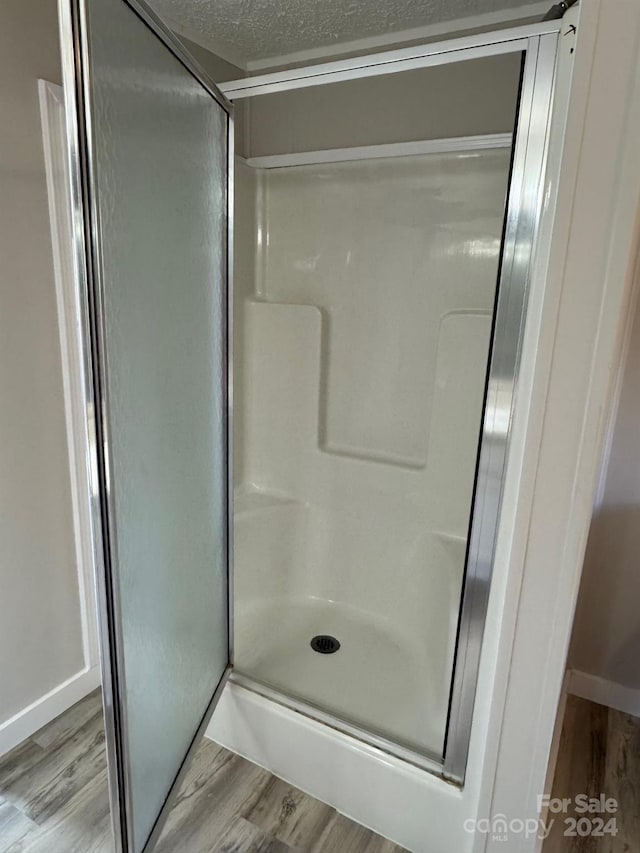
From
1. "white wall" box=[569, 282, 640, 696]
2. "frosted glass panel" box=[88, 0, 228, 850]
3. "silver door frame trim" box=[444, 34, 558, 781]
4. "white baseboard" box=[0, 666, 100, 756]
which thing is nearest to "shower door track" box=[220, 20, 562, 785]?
"silver door frame trim" box=[444, 34, 558, 781]

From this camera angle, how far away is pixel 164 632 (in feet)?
3.76

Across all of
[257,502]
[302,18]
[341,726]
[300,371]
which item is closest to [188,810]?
[341,726]

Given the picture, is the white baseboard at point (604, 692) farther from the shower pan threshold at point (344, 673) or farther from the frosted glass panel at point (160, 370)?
the frosted glass panel at point (160, 370)

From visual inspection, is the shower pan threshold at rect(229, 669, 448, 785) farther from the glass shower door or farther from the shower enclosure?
the glass shower door

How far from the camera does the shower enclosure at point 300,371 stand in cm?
89

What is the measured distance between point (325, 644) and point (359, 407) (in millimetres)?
897

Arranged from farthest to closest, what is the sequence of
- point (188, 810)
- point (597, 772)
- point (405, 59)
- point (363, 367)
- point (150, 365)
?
1. point (363, 367)
2. point (597, 772)
3. point (188, 810)
4. point (405, 59)
5. point (150, 365)

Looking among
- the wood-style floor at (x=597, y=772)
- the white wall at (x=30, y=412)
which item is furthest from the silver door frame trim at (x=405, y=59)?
the wood-style floor at (x=597, y=772)

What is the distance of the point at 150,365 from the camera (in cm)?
99

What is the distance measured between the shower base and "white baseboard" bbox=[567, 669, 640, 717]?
1.83ft

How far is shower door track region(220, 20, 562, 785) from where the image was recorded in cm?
96

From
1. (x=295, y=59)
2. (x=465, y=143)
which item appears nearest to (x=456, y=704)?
(x=465, y=143)

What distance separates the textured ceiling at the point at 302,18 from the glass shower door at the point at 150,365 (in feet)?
2.05

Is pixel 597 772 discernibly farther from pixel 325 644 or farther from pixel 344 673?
pixel 325 644
